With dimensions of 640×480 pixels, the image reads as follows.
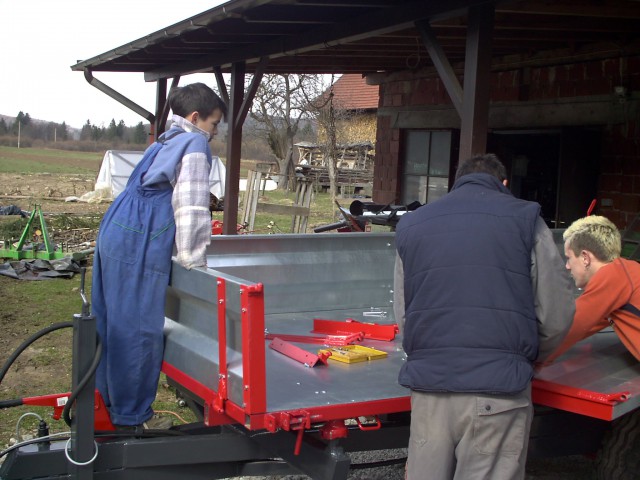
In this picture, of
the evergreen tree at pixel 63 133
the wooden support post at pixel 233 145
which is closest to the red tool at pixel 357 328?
the wooden support post at pixel 233 145

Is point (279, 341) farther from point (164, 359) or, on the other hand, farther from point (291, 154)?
point (291, 154)

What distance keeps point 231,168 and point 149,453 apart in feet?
21.1

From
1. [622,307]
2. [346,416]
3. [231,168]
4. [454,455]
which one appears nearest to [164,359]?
[346,416]

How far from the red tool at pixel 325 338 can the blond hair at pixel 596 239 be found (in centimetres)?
124

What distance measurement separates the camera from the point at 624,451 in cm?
358

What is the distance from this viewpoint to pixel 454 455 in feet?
9.54

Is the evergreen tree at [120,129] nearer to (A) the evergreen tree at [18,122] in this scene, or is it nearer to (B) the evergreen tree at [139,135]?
(B) the evergreen tree at [139,135]

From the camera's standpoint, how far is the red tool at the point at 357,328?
4.39 m

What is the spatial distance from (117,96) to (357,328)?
8174mm

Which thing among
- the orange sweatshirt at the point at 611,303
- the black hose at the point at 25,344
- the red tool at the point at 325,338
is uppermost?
the orange sweatshirt at the point at 611,303

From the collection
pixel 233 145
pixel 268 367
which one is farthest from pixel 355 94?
pixel 268 367

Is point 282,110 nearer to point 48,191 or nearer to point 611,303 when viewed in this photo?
point 48,191

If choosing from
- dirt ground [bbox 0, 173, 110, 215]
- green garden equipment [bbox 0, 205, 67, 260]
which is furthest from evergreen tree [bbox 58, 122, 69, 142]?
green garden equipment [bbox 0, 205, 67, 260]

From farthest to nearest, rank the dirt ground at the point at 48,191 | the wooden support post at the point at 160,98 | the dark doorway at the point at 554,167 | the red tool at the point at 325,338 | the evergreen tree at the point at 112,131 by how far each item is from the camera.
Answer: the evergreen tree at the point at 112,131 → the dirt ground at the point at 48,191 → the wooden support post at the point at 160,98 → the dark doorway at the point at 554,167 → the red tool at the point at 325,338
